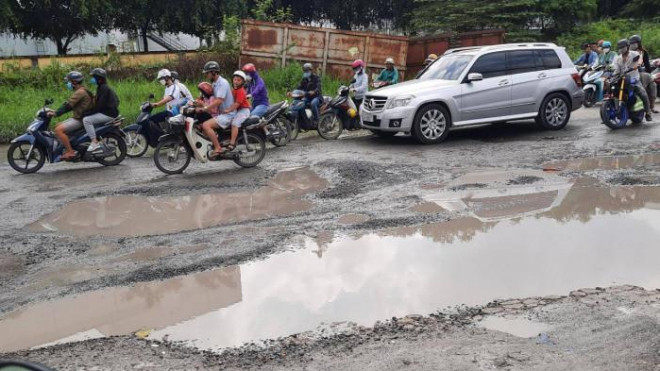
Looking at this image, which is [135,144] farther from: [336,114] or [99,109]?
[336,114]

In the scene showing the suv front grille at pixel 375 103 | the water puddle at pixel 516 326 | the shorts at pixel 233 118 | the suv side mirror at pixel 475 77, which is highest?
the suv side mirror at pixel 475 77

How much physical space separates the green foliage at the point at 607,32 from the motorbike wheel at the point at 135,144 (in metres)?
19.6

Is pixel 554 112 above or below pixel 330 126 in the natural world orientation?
above

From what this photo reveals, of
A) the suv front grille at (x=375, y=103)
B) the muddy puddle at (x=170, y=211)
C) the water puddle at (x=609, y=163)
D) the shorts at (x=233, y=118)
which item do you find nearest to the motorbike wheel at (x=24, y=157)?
the muddy puddle at (x=170, y=211)

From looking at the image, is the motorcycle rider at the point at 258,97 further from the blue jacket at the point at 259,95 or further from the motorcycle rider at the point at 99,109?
the motorcycle rider at the point at 99,109

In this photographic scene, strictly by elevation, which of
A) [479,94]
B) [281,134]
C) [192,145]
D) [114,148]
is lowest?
[114,148]

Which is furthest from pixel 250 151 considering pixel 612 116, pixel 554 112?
pixel 612 116

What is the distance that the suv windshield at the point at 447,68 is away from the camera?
1218 cm

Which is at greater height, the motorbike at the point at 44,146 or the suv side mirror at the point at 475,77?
the suv side mirror at the point at 475,77

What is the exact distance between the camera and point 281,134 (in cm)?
1238

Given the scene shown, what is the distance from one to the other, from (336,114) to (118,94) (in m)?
6.78

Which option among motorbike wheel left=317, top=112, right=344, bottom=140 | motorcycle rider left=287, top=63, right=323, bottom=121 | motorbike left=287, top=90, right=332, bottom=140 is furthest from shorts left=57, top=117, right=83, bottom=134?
motorbike wheel left=317, top=112, right=344, bottom=140

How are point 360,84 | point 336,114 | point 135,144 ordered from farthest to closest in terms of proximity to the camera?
point 360,84 → point 336,114 → point 135,144

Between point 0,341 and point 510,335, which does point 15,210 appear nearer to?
point 0,341
